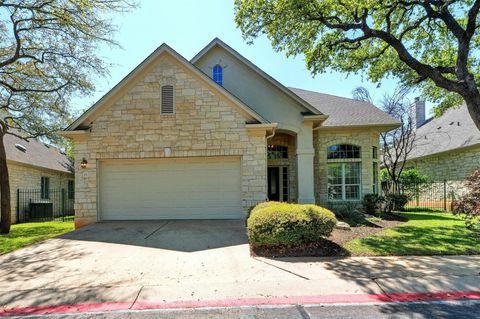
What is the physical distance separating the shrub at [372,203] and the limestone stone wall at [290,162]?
3480 mm

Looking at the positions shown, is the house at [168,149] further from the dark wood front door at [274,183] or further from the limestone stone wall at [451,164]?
the limestone stone wall at [451,164]

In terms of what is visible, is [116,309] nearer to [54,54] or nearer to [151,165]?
[151,165]

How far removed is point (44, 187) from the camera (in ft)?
76.9

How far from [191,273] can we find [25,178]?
19.0 meters

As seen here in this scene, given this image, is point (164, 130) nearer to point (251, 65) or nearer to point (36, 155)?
point (251, 65)

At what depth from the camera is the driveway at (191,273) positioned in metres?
5.89

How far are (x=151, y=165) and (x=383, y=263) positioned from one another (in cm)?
919

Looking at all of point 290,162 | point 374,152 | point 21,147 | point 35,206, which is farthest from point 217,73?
point 21,147

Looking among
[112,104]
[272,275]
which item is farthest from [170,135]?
[272,275]

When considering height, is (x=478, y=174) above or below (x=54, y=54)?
below

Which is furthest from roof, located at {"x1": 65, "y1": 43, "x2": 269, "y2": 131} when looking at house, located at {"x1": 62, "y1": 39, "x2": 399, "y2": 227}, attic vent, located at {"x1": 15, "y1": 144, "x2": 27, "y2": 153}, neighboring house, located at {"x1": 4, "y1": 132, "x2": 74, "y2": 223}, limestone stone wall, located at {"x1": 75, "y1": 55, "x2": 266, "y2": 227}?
attic vent, located at {"x1": 15, "y1": 144, "x2": 27, "y2": 153}

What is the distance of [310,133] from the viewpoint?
49.5 ft

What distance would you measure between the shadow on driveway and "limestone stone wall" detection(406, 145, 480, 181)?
15930 mm

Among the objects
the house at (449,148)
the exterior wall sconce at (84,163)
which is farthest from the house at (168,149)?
the house at (449,148)
